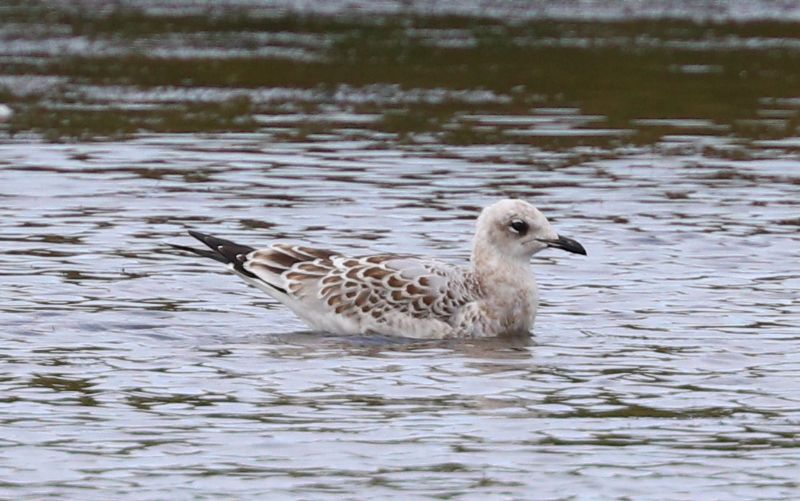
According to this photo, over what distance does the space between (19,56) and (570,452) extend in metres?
24.7

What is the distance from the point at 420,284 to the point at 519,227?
0.83m

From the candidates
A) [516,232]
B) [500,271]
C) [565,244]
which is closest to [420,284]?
[500,271]

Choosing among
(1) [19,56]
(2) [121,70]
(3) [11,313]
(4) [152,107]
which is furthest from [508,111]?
(3) [11,313]

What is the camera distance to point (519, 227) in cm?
1389

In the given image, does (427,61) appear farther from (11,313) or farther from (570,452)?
(570,452)

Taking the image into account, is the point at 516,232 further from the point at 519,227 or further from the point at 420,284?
the point at 420,284

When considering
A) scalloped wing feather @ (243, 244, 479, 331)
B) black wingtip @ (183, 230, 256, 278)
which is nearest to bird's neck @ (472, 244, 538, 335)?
scalloped wing feather @ (243, 244, 479, 331)

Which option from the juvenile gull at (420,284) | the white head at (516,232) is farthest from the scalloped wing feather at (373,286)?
the white head at (516,232)

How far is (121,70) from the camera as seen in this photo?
31.8 m

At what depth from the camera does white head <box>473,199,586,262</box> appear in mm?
13844

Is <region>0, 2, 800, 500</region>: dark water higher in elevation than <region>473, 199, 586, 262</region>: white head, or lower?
lower

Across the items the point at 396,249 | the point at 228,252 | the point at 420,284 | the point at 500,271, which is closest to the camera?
the point at 420,284

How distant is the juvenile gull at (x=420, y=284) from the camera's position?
13.6 meters

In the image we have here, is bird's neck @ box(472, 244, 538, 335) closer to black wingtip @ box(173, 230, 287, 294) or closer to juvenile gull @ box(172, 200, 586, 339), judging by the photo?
juvenile gull @ box(172, 200, 586, 339)
